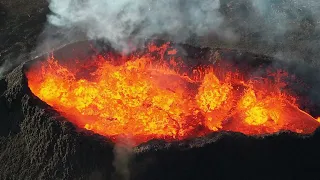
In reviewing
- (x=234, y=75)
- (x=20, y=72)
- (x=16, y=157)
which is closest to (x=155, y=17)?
(x=234, y=75)

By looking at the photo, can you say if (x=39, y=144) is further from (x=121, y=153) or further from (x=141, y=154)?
(x=141, y=154)

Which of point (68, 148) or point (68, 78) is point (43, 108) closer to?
point (68, 148)

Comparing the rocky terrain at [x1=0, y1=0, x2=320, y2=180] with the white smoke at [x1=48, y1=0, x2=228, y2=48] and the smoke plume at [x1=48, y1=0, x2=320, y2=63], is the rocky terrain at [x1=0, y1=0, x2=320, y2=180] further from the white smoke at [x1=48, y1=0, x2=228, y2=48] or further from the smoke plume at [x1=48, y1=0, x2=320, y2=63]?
the white smoke at [x1=48, y1=0, x2=228, y2=48]

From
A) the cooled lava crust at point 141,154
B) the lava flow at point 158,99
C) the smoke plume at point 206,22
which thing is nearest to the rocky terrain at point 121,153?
the cooled lava crust at point 141,154

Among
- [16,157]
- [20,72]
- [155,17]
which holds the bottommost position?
[16,157]

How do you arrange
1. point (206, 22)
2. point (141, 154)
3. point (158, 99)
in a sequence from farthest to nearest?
1. point (206, 22)
2. point (158, 99)
3. point (141, 154)

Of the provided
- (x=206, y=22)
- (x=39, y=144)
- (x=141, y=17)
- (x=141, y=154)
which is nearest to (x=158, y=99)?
(x=141, y=154)
